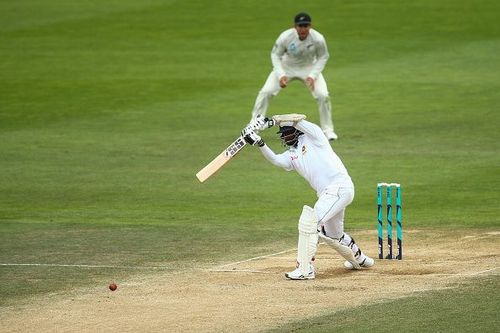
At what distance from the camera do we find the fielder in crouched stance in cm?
1352

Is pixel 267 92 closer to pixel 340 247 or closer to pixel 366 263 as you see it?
pixel 366 263

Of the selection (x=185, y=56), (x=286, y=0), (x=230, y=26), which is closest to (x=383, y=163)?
(x=185, y=56)

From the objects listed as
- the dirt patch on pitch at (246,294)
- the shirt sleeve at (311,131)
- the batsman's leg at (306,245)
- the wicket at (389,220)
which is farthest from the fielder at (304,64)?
the batsman's leg at (306,245)

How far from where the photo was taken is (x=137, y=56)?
105 ft

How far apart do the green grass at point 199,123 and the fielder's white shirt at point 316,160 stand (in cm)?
161

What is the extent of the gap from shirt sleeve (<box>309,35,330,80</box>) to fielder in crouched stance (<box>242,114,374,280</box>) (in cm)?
885

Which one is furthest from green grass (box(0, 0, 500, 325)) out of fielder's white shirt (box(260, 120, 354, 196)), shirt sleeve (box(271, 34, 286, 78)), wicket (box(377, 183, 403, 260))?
fielder's white shirt (box(260, 120, 354, 196))

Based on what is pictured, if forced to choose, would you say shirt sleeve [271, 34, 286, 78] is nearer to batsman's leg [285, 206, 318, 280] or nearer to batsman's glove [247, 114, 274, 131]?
batsman's glove [247, 114, 274, 131]

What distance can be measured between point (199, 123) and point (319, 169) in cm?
1130

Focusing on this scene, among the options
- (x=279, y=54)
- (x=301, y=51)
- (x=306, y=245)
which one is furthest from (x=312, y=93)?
(x=306, y=245)

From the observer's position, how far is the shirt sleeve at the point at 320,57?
22.5 metres

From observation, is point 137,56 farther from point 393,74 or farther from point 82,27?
point 393,74

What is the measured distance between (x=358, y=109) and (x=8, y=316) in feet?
48.2

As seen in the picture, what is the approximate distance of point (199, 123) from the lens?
24828 mm
